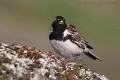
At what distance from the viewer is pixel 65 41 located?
2889 cm

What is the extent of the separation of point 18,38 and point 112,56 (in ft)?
27.4

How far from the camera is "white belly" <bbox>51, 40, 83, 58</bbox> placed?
93.6ft

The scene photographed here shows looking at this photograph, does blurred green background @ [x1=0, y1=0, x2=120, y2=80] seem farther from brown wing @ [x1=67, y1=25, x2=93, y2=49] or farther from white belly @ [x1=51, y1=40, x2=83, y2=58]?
white belly @ [x1=51, y1=40, x2=83, y2=58]

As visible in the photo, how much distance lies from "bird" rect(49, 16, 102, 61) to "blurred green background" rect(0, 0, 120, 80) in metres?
26.8

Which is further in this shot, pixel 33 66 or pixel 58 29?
pixel 58 29

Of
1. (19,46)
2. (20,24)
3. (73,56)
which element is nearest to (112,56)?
(20,24)

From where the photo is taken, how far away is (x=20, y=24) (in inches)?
2936

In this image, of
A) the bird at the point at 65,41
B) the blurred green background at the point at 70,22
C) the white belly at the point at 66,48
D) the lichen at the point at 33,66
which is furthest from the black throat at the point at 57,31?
the blurred green background at the point at 70,22

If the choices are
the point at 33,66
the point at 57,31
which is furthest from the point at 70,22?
the point at 33,66

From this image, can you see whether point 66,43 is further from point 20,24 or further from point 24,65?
point 20,24

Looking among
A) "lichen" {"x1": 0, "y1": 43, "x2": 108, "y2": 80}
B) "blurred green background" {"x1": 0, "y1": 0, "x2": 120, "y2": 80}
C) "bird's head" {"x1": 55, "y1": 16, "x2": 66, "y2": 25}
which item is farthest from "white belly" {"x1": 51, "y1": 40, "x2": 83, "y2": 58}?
"blurred green background" {"x1": 0, "y1": 0, "x2": 120, "y2": 80}

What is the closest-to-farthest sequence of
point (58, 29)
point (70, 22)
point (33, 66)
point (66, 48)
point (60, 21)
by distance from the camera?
1. point (33, 66)
2. point (66, 48)
3. point (58, 29)
4. point (60, 21)
5. point (70, 22)

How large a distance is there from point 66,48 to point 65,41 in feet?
0.92

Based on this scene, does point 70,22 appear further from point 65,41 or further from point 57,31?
point 65,41
